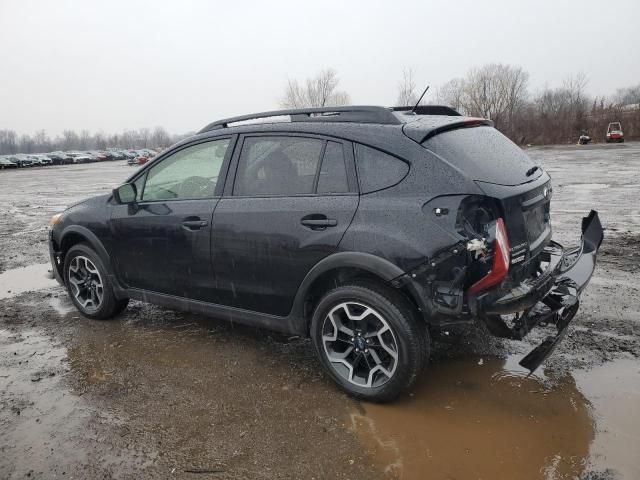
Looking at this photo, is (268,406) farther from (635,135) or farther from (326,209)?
(635,135)

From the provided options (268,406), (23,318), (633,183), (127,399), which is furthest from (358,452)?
(633,183)

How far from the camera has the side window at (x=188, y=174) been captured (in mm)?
3969

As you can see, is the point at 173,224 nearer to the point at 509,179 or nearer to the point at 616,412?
the point at 509,179

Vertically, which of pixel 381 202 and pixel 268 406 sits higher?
pixel 381 202

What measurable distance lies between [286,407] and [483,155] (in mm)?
2086

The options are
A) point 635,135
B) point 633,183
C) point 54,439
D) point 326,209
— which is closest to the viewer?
point 54,439

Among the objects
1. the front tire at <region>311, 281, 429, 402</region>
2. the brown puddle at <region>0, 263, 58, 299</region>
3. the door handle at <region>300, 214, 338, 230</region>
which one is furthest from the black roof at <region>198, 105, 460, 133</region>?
the brown puddle at <region>0, 263, 58, 299</region>

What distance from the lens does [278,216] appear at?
344 cm

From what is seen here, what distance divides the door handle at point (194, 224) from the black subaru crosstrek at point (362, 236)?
0.04 ft

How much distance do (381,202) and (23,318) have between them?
4100 mm

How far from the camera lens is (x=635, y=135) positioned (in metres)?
41.6

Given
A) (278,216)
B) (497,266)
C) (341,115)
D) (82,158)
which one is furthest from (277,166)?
(82,158)

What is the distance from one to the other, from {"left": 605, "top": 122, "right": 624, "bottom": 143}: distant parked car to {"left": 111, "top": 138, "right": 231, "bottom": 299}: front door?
1728 inches

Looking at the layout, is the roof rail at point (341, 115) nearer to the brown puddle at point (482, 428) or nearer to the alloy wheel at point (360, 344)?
the alloy wheel at point (360, 344)
